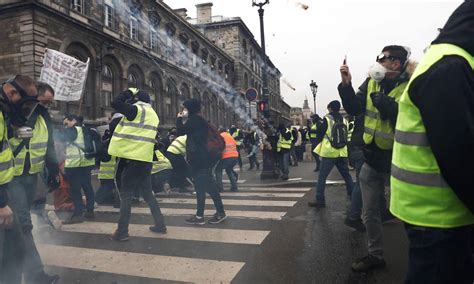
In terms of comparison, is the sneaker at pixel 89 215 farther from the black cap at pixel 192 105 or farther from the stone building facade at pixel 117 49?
the stone building facade at pixel 117 49

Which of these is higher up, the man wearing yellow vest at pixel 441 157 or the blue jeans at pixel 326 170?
the man wearing yellow vest at pixel 441 157

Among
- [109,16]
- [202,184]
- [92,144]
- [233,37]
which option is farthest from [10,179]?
[233,37]

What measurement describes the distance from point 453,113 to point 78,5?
2118 centimetres

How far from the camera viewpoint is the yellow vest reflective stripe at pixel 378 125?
3.14 metres

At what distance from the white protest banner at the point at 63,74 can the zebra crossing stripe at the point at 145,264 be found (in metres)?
6.91

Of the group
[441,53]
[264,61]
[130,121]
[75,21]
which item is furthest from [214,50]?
[441,53]

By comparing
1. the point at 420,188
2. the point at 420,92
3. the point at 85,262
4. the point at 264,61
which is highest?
the point at 264,61

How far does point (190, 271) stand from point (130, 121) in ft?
6.72

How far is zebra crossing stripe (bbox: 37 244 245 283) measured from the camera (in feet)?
10.4

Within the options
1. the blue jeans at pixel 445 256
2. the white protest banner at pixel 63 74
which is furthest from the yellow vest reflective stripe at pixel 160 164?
the blue jeans at pixel 445 256

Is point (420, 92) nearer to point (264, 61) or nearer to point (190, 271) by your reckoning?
point (190, 271)

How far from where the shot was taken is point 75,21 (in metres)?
17.6

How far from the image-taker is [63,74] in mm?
10000

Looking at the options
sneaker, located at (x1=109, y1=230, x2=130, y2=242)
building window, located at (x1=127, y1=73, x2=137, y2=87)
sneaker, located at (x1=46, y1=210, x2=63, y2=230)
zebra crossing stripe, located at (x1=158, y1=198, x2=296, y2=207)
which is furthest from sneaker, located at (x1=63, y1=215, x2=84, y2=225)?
building window, located at (x1=127, y1=73, x2=137, y2=87)
